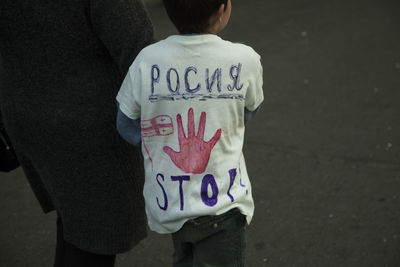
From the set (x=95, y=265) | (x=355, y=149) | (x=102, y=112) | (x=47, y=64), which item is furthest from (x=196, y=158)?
(x=355, y=149)

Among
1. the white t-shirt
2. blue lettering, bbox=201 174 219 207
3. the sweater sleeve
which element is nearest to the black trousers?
the white t-shirt

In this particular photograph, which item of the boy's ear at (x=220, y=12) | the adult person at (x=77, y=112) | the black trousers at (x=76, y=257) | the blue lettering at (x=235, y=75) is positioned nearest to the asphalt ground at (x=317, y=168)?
the black trousers at (x=76, y=257)

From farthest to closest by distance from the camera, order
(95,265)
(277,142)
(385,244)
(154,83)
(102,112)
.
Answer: (277,142), (385,244), (95,265), (102,112), (154,83)

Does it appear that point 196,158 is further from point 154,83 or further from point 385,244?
point 385,244

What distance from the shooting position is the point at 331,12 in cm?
764

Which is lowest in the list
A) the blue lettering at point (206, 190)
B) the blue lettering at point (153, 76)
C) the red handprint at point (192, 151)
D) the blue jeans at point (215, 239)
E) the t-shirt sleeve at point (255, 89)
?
the blue jeans at point (215, 239)

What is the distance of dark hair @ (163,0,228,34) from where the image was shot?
158 centimetres

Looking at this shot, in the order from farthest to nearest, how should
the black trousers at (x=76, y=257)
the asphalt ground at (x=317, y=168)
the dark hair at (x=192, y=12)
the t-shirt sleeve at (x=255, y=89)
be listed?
the asphalt ground at (x=317, y=168) < the black trousers at (x=76, y=257) < the t-shirt sleeve at (x=255, y=89) < the dark hair at (x=192, y=12)

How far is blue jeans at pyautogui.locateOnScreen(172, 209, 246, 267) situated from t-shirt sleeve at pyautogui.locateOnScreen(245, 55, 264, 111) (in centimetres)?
33

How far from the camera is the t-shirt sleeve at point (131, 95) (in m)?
1.67

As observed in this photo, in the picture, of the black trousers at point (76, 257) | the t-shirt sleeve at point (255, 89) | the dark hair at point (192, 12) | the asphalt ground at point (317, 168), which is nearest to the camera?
the dark hair at point (192, 12)

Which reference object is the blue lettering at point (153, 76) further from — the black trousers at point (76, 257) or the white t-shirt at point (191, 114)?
the black trousers at point (76, 257)

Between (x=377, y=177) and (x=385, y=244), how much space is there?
751 mm

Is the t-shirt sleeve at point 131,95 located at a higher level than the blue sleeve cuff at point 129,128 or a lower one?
higher
